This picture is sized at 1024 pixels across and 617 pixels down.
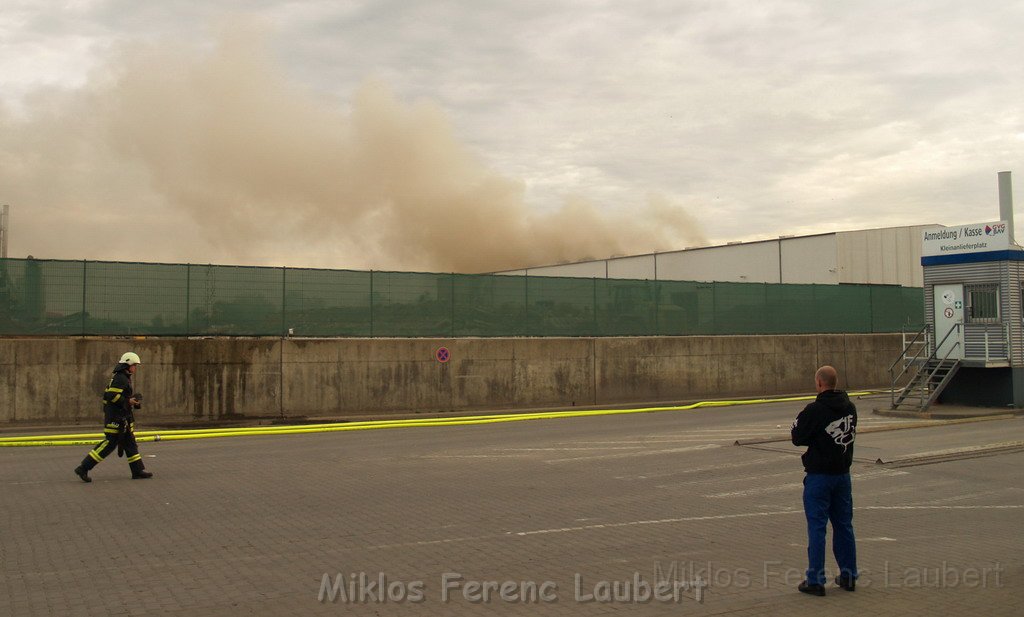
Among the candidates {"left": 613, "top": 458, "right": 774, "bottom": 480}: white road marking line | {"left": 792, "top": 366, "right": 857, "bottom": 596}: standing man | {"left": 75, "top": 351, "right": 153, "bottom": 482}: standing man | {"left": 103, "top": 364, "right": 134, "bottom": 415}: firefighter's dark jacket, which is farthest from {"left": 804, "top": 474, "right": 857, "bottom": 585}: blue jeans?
{"left": 103, "top": 364, "right": 134, "bottom": 415}: firefighter's dark jacket

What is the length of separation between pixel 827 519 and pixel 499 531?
2978 mm

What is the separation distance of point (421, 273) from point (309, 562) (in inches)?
609

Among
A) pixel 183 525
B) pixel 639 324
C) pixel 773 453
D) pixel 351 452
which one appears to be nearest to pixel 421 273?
pixel 639 324

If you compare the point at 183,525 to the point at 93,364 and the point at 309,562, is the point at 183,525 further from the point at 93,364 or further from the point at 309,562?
the point at 93,364

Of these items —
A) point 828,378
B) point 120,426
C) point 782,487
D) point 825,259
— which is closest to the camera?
point 828,378

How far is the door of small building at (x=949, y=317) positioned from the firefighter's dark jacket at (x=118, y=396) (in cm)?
1752

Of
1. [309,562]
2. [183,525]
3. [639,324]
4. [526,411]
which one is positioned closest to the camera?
[309,562]

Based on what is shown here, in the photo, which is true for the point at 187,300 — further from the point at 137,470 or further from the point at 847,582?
the point at 847,582

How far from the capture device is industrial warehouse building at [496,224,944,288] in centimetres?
4766

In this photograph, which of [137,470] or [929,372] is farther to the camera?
[929,372]

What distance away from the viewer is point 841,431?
577 centimetres

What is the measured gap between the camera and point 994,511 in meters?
8.56

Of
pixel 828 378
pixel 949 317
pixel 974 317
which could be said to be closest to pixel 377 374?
pixel 949 317

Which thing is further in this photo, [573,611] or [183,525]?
[183,525]
